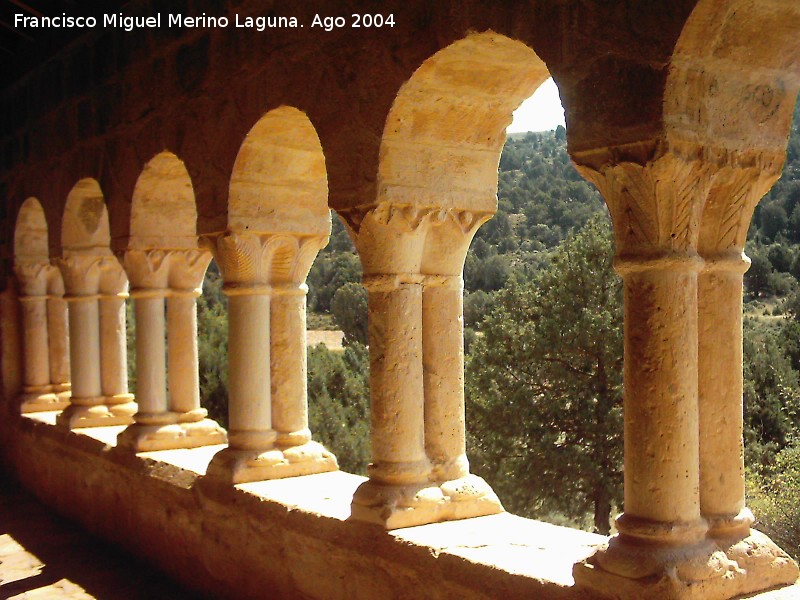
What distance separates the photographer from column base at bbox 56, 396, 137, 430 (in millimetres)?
6828

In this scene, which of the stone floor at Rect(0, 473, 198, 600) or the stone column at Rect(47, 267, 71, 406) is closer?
the stone floor at Rect(0, 473, 198, 600)

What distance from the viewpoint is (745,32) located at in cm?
259

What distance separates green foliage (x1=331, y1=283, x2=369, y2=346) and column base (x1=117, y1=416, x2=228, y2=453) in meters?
12.8

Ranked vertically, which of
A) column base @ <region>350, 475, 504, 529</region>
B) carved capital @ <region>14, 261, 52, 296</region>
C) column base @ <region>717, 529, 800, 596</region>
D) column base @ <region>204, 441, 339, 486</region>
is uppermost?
carved capital @ <region>14, 261, 52, 296</region>

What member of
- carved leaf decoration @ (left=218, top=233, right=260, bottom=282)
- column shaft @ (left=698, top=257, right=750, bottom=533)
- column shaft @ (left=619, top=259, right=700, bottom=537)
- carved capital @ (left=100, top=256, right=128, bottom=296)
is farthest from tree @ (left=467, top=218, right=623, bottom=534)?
column shaft @ (left=619, top=259, right=700, bottom=537)

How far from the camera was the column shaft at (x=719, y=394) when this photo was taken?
278 centimetres

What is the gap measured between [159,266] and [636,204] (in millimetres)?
3988

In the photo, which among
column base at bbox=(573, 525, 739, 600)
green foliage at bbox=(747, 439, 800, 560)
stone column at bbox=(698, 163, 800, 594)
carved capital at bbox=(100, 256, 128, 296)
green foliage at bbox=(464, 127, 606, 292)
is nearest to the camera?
column base at bbox=(573, 525, 739, 600)

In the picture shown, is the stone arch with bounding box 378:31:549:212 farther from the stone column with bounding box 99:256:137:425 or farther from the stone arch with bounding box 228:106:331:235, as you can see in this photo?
the stone column with bounding box 99:256:137:425

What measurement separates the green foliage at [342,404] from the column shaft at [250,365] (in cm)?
1002

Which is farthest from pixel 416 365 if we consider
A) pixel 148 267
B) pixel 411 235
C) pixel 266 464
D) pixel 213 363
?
pixel 213 363

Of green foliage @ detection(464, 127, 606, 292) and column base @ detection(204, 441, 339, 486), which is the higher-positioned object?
green foliage @ detection(464, 127, 606, 292)

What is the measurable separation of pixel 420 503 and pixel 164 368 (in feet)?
9.19

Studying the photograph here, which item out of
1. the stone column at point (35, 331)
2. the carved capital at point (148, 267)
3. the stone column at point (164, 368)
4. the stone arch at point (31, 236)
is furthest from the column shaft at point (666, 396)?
the stone column at point (35, 331)
